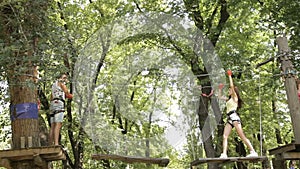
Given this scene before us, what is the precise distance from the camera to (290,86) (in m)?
5.99

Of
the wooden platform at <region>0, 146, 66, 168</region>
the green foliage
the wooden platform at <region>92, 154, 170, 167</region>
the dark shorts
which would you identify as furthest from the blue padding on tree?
the dark shorts

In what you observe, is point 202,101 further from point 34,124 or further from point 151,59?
point 34,124

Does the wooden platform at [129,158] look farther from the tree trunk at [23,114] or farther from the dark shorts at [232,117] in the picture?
the dark shorts at [232,117]

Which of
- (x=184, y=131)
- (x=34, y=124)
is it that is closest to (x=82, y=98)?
(x=184, y=131)

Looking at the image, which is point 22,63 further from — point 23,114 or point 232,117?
point 232,117

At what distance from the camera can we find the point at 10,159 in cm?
574

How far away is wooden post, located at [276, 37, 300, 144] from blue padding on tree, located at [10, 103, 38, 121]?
365 centimetres

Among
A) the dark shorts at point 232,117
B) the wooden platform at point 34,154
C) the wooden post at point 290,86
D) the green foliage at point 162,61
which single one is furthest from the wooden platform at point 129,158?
the green foliage at point 162,61

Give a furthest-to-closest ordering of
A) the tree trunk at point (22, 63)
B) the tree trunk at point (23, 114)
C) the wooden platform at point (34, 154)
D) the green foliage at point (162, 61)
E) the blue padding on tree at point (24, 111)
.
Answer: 1. the green foliage at point (162, 61)
2. the blue padding on tree at point (24, 111)
3. the tree trunk at point (23, 114)
4. the tree trunk at point (22, 63)
5. the wooden platform at point (34, 154)

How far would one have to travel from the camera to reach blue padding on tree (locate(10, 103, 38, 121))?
20.7ft

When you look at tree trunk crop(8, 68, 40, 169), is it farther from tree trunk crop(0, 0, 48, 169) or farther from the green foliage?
the green foliage

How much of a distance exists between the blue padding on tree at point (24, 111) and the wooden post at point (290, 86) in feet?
12.0

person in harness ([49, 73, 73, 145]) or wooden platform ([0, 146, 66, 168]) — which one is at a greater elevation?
person in harness ([49, 73, 73, 145])

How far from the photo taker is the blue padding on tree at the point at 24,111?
6301 mm
